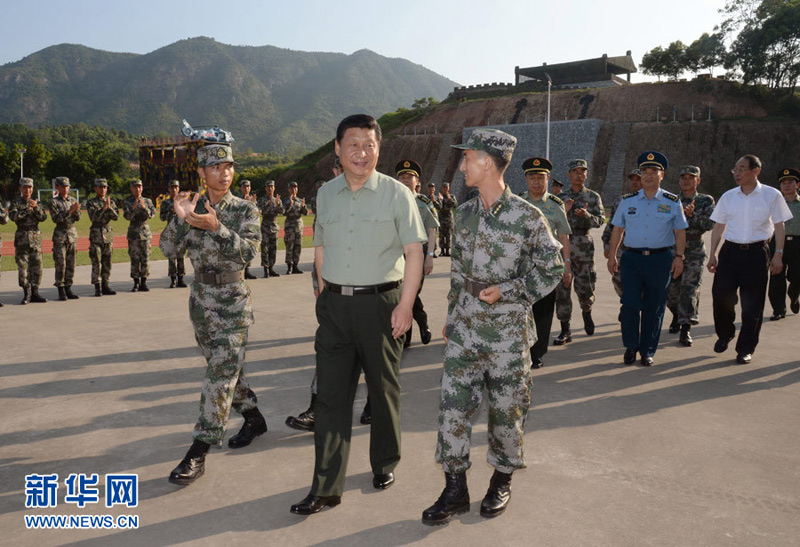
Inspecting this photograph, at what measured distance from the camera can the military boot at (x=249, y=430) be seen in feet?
13.5

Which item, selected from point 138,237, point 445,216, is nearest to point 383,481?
point 138,237

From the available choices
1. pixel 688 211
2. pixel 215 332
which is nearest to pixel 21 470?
pixel 215 332

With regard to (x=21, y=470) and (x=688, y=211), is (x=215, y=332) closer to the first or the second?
(x=21, y=470)

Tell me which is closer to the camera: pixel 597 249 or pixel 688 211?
pixel 688 211

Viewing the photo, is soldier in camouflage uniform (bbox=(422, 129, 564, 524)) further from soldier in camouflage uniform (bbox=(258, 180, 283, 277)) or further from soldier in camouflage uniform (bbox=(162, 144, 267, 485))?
soldier in camouflage uniform (bbox=(258, 180, 283, 277))

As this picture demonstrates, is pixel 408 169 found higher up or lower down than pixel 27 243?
higher up

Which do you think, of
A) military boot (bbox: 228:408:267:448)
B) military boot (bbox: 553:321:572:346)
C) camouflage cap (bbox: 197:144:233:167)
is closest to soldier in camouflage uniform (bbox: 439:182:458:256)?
military boot (bbox: 553:321:572:346)

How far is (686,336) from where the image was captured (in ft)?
23.2

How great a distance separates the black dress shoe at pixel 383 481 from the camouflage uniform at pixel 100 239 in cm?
883

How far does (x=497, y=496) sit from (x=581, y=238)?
4930 millimetres

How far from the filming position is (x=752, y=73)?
199ft

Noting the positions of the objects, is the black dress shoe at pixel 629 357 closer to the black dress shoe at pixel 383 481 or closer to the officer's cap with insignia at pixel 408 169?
the officer's cap with insignia at pixel 408 169

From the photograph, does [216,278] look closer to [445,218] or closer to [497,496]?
[497,496]

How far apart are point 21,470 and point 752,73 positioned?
72.1 meters
